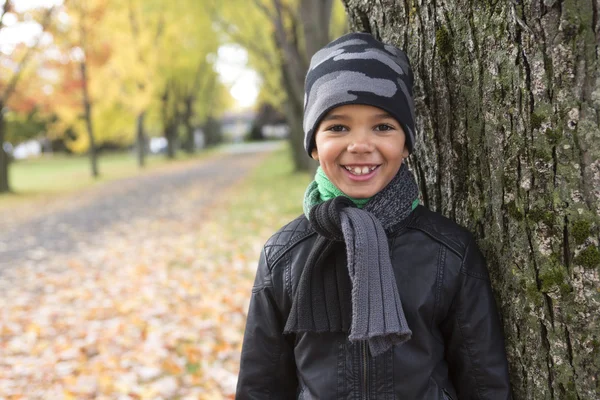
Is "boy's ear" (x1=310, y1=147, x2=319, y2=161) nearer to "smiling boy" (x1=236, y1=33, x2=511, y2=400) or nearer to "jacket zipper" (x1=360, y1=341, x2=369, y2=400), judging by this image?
"smiling boy" (x1=236, y1=33, x2=511, y2=400)

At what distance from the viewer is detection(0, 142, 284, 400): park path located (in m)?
3.78

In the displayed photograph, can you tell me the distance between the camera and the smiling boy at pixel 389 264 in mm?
1608

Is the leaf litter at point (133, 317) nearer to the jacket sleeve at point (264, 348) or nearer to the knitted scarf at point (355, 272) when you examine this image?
the jacket sleeve at point (264, 348)

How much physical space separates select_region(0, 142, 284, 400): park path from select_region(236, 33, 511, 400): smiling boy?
2.21 meters

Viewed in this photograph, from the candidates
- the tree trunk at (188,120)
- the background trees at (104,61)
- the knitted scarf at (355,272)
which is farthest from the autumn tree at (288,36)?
the tree trunk at (188,120)

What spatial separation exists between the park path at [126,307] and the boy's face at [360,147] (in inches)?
96.1

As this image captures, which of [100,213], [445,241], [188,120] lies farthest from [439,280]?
[188,120]

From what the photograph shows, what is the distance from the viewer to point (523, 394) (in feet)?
5.53

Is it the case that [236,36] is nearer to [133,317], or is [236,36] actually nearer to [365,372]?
[133,317]

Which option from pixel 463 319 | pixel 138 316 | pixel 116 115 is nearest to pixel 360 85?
pixel 463 319

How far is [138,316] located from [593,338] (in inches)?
167

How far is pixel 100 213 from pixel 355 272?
1147 cm

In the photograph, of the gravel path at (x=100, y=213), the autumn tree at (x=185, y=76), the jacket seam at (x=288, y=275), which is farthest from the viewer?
the autumn tree at (x=185, y=76)

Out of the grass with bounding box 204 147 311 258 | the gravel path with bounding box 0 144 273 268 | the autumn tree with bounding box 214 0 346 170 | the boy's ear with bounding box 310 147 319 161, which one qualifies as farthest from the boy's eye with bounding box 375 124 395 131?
the gravel path with bounding box 0 144 273 268
